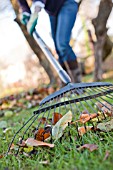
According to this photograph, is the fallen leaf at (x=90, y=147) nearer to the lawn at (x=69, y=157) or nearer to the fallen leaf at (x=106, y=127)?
the lawn at (x=69, y=157)

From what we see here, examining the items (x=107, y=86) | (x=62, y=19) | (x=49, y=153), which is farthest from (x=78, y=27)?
(x=49, y=153)

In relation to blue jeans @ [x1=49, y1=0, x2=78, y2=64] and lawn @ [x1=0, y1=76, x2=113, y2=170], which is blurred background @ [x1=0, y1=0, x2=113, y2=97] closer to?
blue jeans @ [x1=49, y1=0, x2=78, y2=64]

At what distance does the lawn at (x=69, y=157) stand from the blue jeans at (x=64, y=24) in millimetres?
1214

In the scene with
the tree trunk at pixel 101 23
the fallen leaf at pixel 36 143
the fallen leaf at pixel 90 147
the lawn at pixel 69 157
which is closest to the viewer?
the lawn at pixel 69 157

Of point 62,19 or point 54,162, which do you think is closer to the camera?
point 54,162

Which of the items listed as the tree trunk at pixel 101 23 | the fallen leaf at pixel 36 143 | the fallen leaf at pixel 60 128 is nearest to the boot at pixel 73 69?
the tree trunk at pixel 101 23

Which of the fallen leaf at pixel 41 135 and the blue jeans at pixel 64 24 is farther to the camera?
the blue jeans at pixel 64 24

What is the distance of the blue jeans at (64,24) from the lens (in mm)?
2189

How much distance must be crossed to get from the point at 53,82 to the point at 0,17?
1437mm

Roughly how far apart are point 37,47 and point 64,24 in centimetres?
194

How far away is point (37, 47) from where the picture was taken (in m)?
4.09

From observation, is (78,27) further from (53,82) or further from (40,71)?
(53,82)

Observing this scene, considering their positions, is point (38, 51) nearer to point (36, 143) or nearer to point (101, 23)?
point (101, 23)

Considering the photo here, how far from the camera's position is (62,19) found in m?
2.19
